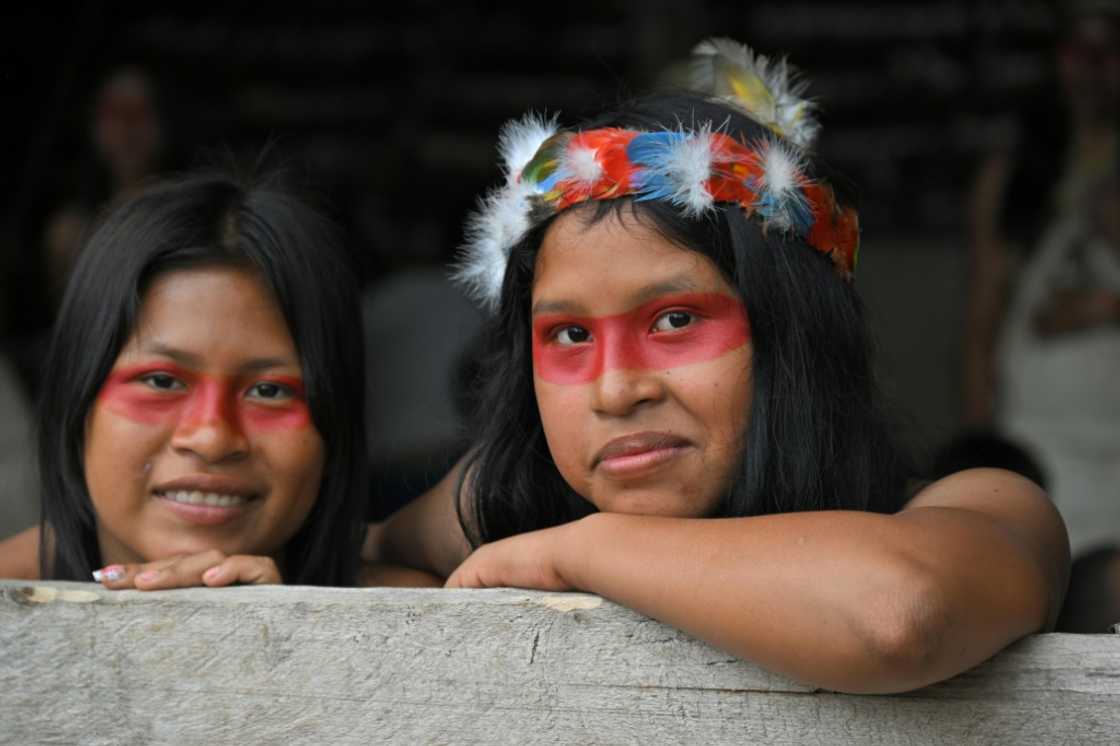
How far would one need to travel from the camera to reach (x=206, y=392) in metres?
2.29

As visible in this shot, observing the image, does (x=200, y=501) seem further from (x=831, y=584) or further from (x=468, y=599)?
(x=831, y=584)

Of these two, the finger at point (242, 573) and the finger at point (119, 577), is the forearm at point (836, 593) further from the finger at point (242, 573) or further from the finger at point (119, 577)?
the finger at point (119, 577)

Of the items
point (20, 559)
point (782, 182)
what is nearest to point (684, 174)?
point (782, 182)

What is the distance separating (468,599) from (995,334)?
3.62 m

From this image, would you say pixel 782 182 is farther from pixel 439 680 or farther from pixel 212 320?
pixel 212 320

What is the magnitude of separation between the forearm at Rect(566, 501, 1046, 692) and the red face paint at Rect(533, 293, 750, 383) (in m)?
0.29

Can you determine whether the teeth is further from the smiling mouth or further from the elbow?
the elbow

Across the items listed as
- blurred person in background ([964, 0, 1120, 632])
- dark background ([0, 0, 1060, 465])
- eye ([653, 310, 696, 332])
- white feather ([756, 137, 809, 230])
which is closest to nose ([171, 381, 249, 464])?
eye ([653, 310, 696, 332])

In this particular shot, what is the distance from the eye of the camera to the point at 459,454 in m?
2.67

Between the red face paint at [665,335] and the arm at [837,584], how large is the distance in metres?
0.24

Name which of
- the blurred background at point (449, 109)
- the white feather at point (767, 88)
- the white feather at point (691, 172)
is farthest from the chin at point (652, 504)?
the blurred background at point (449, 109)

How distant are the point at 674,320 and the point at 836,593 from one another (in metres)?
0.51

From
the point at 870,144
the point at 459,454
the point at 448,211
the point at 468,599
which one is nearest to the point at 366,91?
the point at 448,211

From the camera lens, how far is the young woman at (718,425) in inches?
62.9
